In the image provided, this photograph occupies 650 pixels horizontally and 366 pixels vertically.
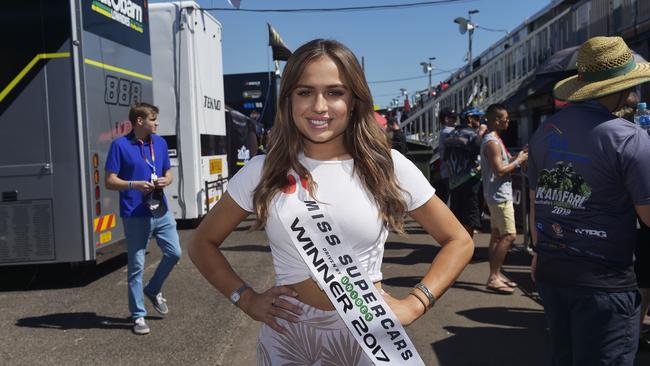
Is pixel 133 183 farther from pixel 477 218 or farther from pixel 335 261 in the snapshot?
pixel 477 218

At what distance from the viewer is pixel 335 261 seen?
1.74 metres

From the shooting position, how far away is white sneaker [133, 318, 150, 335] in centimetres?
468

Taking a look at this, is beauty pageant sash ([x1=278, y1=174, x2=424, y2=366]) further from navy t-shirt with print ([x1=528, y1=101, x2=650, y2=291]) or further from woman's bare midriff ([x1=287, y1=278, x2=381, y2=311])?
navy t-shirt with print ([x1=528, y1=101, x2=650, y2=291])

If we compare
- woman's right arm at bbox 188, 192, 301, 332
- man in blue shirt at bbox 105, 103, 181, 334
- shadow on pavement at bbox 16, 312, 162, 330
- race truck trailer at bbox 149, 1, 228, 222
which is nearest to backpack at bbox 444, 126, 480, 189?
man in blue shirt at bbox 105, 103, 181, 334

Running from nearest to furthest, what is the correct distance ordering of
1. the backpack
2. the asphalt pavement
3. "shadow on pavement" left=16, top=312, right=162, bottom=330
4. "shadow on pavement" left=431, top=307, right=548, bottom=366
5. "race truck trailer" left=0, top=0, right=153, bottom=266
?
1. "shadow on pavement" left=431, top=307, right=548, bottom=366
2. the asphalt pavement
3. "shadow on pavement" left=16, top=312, right=162, bottom=330
4. "race truck trailer" left=0, top=0, right=153, bottom=266
5. the backpack

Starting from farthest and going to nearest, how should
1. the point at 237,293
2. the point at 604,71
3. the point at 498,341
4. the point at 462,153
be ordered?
1. the point at 462,153
2. the point at 498,341
3. the point at 604,71
4. the point at 237,293

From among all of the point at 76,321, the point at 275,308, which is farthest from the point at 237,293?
the point at 76,321

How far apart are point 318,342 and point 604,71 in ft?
5.58

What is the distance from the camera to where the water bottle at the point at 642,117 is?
4.07 meters

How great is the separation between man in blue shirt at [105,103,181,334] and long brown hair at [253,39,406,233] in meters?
3.14

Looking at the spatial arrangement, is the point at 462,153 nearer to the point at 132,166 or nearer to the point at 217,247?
the point at 132,166

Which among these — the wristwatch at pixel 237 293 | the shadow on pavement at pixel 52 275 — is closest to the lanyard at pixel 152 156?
the shadow on pavement at pixel 52 275

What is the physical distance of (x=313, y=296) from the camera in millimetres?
1783

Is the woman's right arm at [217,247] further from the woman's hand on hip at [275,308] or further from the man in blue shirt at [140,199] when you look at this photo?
the man in blue shirt at [140,199]
